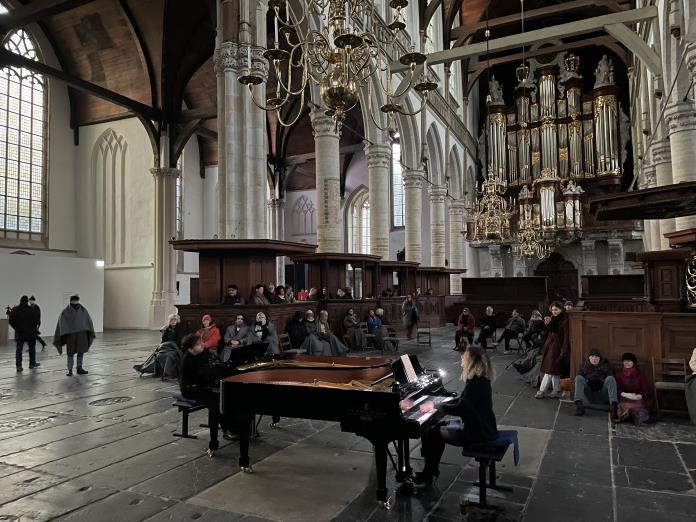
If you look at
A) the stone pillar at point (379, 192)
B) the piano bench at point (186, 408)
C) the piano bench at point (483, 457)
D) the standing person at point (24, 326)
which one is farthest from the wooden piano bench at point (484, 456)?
the stone pillar at point (379, 192)

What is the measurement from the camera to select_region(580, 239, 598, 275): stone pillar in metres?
23.7

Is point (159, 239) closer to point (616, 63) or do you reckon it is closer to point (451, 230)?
point (451, 230)

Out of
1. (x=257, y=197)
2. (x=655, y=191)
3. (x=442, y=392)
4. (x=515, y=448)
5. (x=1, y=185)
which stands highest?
(x=1, y=185)

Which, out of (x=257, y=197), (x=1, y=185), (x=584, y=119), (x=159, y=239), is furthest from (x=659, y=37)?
(x=1, y=185)

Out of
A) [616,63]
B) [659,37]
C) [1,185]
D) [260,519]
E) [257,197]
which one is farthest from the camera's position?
[616,63]

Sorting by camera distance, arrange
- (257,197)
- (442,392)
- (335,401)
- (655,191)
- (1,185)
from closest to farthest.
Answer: (335,401) < (442,392) < (655,191) < (257,197) < (1,185)

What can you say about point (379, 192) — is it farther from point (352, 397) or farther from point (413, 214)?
point (352, 397)

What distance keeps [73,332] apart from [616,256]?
74.6ft

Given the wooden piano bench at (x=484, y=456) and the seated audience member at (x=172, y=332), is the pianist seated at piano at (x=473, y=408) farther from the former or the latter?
the seated audience member at (x=172, y=332)

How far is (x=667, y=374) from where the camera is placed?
6.03 m

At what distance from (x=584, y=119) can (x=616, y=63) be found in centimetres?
466

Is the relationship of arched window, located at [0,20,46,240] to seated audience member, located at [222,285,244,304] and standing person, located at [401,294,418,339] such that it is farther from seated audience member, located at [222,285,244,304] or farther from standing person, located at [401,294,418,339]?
standing person, located at [401,294,418,339]

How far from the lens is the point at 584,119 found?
24359 millimetres

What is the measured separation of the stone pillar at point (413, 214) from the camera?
1894 cm
